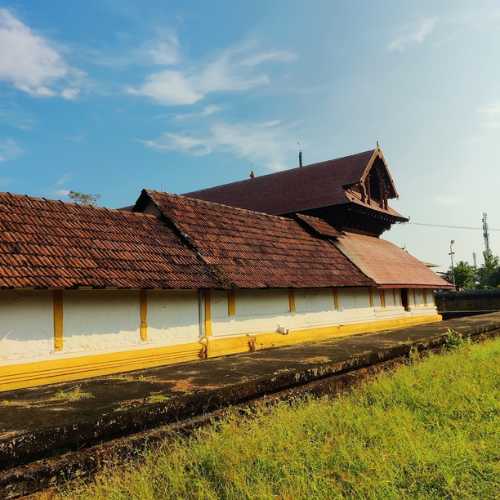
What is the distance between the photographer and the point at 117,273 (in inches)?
314

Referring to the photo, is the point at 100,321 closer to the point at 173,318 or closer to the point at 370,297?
the point at 173,318

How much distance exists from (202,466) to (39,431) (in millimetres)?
1077

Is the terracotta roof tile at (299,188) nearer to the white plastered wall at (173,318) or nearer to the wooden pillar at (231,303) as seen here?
the wooden pillar at (231,303)

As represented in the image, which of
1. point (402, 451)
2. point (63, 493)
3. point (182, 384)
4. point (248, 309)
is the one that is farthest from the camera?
point (248, 309)

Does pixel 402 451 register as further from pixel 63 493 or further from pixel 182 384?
pixel 63 493

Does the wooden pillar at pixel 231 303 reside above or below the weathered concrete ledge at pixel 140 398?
above

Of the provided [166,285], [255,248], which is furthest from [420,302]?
[166,285]

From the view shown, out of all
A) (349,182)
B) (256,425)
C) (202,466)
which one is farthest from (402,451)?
(349,182)

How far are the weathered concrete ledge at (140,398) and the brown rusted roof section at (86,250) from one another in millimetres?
2488

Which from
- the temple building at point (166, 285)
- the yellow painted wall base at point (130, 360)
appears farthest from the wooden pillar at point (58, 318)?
the yellow painted wall base at point (130, 360)

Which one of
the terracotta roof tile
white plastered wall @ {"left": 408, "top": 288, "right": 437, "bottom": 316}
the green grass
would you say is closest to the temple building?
white plastered wall @ {"left": 408, "top": 288, "right": 437, "bottom": 316}

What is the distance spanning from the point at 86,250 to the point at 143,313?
1.50 meters

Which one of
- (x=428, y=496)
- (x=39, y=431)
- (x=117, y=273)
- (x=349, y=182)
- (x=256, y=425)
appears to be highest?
(x=349, y=182)

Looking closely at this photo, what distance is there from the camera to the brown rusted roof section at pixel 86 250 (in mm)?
7047
